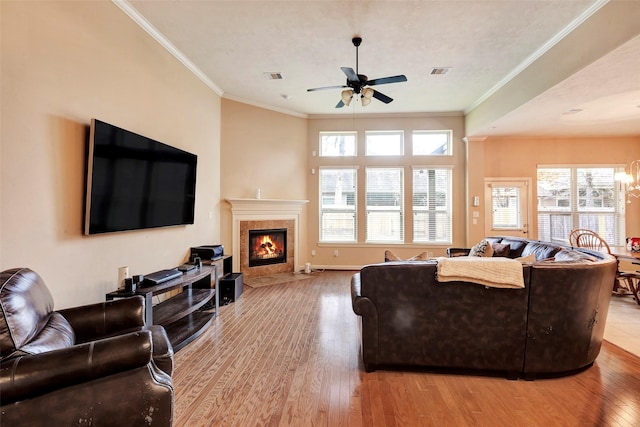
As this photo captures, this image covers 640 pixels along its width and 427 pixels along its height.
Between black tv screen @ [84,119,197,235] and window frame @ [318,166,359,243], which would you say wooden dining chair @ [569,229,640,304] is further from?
black tv screen @ [84,119,197,235]

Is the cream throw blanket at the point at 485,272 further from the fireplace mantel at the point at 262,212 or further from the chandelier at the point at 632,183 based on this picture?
the chandelier at the point at 632,183

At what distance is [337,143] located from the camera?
6.09 m

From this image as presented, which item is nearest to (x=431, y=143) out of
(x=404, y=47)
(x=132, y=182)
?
(x=404, y=47)

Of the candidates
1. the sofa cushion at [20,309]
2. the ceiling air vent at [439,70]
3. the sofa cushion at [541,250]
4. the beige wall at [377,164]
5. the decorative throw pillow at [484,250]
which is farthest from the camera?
the beige wall at [377,164]

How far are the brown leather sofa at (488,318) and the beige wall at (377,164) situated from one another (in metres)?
3.67

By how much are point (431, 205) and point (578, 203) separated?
299 cm

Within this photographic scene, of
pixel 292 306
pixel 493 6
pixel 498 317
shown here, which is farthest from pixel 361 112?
pixel 498 317

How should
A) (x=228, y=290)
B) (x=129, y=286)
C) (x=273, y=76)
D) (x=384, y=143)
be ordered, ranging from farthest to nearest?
1. (x=384, y=143)
2. (x=273, y=76)
3. (x=228, y=290)
4. (x=129, y=286)

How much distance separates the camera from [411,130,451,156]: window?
5.89 metres

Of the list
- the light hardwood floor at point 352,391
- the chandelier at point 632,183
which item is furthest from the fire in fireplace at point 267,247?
the chandelier at point 632,183

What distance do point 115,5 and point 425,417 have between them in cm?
433

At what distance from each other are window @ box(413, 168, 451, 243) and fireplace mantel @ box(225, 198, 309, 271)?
2.44m

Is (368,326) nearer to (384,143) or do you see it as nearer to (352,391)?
(352,391)

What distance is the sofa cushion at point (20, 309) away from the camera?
1198 mm
